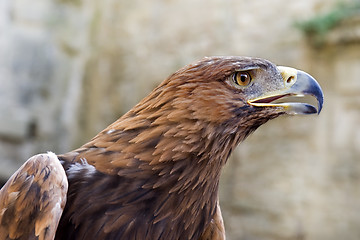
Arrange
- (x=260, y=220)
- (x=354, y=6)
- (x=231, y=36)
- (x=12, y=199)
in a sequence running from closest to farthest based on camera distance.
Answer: (x=12, y=199), (x=354, y=6), (x=260, y=220), (x=231, y=36)

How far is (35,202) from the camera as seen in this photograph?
5.22ft

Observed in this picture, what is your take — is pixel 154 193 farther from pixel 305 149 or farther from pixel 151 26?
pixel 151 26

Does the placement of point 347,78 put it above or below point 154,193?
below

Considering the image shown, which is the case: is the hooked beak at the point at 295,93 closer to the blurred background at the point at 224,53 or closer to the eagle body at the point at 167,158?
the eagle body at the point at 167,158

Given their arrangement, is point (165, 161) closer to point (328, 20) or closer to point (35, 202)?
point (35, 202)

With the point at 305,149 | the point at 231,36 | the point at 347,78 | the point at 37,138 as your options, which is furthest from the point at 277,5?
the point at 37,138

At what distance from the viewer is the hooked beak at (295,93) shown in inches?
71.7

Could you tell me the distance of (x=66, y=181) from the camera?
166 cm

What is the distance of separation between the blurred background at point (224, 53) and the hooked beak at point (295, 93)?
284 centimetres

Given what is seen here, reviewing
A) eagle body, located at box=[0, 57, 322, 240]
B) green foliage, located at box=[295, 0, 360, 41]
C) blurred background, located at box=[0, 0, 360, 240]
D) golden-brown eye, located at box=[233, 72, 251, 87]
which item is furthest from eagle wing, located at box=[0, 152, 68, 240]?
green foliage, located at box=[295, 0, 360, 41]

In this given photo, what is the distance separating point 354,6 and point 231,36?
1.42 m

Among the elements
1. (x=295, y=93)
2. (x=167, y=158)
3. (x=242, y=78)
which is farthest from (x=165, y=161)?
(x=295, y=93)

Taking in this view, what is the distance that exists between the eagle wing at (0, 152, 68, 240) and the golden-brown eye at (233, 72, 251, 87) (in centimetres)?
69

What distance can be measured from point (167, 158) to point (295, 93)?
1.79 feet
